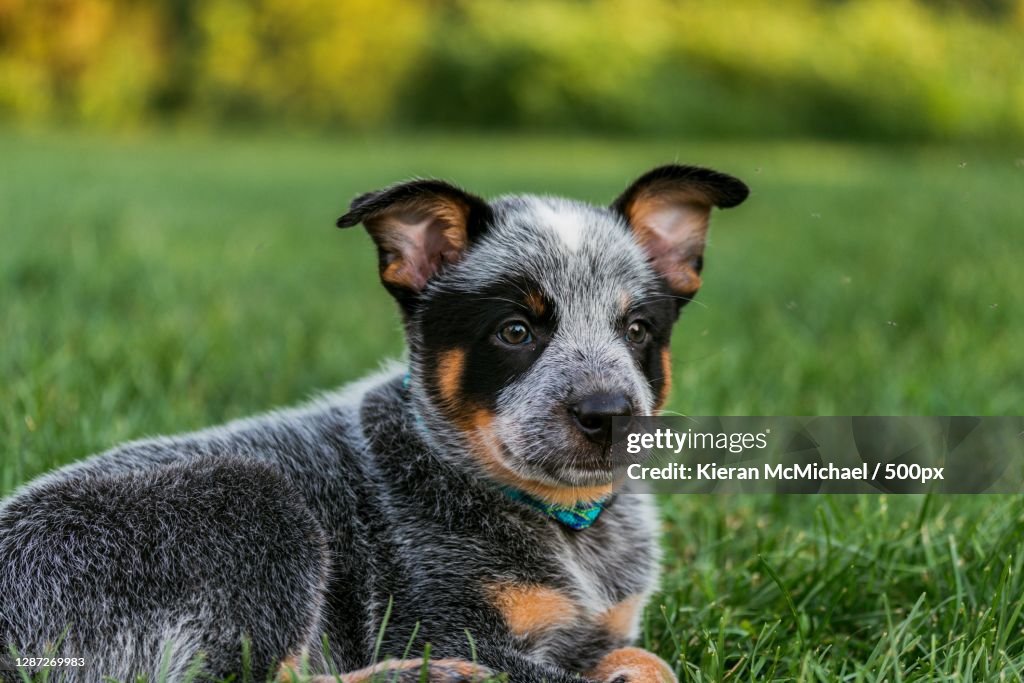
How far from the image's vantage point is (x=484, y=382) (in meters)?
3.20

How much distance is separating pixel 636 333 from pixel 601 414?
46 cm

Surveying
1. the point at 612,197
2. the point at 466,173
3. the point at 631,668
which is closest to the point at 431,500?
the point at 631,668

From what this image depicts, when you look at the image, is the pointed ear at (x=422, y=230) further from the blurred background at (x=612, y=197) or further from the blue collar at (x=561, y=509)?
the blurred background at (x=612, y=197)

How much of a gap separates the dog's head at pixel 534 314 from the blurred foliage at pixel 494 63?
68.2 feet

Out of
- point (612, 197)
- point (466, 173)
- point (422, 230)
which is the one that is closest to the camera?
point (422, 230)

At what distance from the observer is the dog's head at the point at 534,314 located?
10.2 feet

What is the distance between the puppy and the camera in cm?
280

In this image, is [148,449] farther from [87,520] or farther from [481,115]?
[481,115]

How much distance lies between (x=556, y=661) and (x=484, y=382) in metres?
0.83

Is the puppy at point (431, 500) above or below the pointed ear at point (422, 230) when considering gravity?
below

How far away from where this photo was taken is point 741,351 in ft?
21.1

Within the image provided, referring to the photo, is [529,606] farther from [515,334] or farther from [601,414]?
[515,334]

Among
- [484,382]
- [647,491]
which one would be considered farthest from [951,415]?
[484,382]

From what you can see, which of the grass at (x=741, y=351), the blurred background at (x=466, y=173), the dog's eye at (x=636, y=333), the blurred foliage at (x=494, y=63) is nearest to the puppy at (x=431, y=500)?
the dog's eye at (x=636, y=333)
